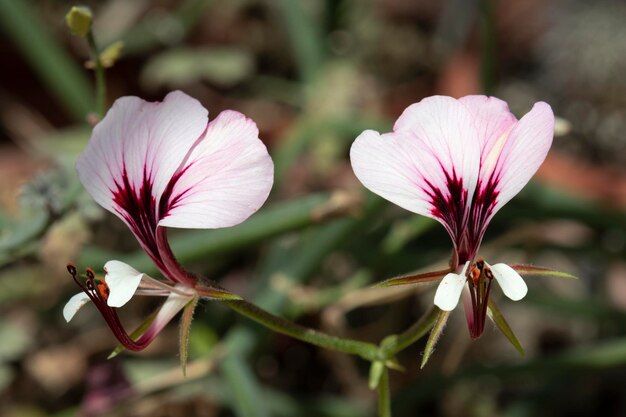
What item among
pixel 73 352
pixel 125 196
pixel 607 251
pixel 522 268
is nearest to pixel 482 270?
pixel 522 268

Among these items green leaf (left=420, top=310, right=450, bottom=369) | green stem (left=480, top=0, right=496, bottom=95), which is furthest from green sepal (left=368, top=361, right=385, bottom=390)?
green stem (left=480, top=0, right=496, bottom=95)

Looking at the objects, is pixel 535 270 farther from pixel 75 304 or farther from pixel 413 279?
pixel 75 304

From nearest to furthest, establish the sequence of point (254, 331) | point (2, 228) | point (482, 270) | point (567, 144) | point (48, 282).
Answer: point (482, 270)
point (2, 228)
point (254, 331)
point (48, 282)
point (567, 144)

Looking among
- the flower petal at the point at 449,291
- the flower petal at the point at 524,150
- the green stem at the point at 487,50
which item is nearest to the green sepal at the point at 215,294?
the flower petal at the point at 449,291

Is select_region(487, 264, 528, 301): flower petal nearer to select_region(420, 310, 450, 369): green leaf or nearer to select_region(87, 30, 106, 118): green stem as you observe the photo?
select_region(420, 310, 450, 369): green leaf

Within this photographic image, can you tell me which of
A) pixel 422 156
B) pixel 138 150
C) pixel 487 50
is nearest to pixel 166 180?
pixel 138 150

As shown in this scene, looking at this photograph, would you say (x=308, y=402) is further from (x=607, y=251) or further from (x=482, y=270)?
(x=482, y=270)
